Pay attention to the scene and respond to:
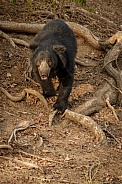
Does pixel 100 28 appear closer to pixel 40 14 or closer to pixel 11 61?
pixel 40 14

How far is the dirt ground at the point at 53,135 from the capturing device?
204 inches

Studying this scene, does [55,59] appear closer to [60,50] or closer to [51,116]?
[60,50]

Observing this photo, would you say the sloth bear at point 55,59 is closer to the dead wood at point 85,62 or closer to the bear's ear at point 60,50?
the bear's ear at point 60,50

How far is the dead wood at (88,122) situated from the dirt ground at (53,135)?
73 mm

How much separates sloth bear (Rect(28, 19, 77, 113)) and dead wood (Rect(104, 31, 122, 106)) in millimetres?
1165

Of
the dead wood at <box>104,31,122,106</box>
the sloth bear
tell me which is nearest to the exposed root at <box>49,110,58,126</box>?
the sloth bear

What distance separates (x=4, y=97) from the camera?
6863 mm

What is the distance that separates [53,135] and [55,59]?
39.3 inches

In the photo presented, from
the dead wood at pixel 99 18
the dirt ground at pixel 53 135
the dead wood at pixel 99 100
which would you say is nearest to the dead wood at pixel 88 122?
the dirt ground at pixel 53 135

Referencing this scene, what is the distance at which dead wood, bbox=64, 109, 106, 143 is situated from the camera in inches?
243

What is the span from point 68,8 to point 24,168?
18.5ft

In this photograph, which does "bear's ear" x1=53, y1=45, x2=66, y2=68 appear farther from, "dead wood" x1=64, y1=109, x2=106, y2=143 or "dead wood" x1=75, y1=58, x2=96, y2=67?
"dead wood" x1=75, y1=58, x2=96, y2=67

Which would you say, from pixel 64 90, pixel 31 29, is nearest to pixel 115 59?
pixel 31 29

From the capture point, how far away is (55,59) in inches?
243
